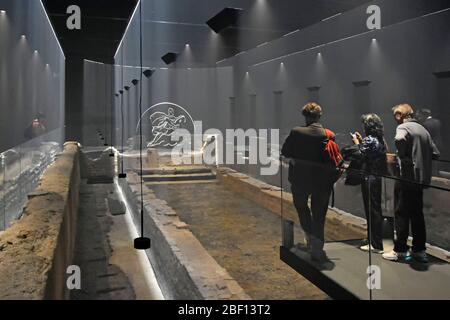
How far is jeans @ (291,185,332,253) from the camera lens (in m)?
2.74

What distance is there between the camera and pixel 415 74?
4.70m

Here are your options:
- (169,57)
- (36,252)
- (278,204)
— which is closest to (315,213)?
(36,252)

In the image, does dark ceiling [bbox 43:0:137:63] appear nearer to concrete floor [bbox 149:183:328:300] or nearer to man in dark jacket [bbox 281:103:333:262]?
concrete floor [bbox 149:183:328:300]

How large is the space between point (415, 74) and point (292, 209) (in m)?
2.69

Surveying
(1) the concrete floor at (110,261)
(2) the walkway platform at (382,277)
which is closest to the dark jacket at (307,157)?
(2) the walkway platform at (382,277)

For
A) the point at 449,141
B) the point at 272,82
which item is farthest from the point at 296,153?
the point at 272,82

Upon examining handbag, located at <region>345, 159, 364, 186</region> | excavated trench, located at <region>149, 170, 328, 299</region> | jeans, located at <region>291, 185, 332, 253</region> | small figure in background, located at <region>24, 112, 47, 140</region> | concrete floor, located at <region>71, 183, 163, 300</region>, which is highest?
small figure in background, located at <region>24, 112, 47, 140</region>

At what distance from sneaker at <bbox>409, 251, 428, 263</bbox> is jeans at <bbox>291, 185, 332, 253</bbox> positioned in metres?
0.55

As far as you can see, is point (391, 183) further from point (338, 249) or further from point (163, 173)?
point (163, 173)

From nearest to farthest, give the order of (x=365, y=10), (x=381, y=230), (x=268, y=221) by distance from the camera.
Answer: (x=381, y=230) → (x=365, y=10) → (x=268, y=221)

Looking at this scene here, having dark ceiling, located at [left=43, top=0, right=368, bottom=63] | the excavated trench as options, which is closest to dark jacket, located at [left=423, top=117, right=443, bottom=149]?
dark ceiling, located at [left=43, top=0, right=368, bottom=63]

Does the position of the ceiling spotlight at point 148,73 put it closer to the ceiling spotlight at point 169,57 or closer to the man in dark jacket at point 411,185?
the ceiling spotlight at point 169,57

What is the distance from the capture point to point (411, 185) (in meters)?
2.14

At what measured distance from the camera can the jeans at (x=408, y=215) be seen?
2.22 m
